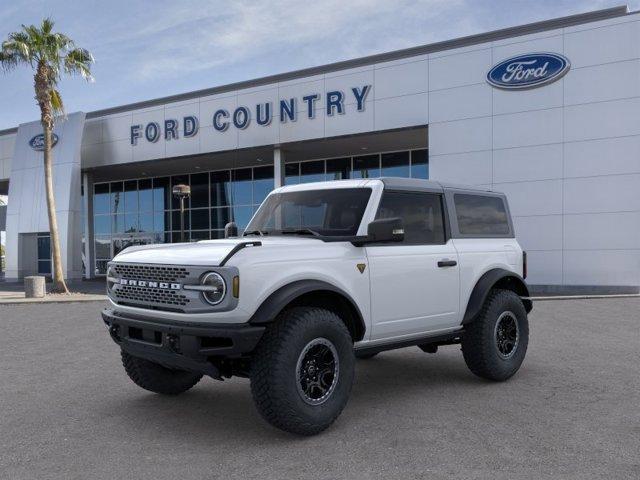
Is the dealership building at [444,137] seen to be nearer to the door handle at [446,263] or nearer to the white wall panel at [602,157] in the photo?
the white wall panel at [602,157]

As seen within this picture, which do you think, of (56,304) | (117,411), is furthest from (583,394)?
(56,304)

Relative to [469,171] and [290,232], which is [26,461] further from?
[469,171]

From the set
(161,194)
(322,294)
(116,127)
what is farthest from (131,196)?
(322,294)

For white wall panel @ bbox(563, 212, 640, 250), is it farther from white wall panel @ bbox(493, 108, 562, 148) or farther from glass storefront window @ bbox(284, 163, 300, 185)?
glass storefront window @ bbox(284, 163, 300, 185)

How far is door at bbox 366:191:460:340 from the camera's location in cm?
480

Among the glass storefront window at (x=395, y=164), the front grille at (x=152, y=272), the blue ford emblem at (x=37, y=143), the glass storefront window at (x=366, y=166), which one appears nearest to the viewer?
the front grille at (x=152, y=272)

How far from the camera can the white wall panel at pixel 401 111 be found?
19.2 metres

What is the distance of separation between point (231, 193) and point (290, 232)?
904 inches

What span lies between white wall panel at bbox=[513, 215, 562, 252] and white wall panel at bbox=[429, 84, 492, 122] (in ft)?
12.4

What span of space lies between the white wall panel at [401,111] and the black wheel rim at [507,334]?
1408 centimetres

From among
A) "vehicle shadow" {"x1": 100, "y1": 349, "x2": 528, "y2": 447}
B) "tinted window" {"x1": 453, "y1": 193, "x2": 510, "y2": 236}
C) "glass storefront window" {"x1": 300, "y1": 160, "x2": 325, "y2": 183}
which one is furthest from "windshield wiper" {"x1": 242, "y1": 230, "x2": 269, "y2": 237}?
"glass storefront window" {"x1": 300, "y1": 160, "x2": 325, "y2": 183}

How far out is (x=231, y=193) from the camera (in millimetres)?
27594

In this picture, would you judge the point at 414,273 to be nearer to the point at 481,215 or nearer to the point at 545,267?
the point at 481,215

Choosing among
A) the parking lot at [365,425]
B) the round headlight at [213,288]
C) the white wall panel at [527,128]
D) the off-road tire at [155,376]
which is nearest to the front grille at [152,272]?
the round headlight at [213,288]
